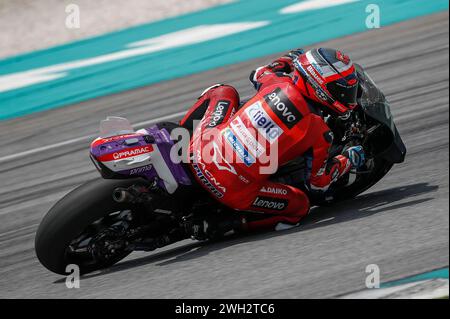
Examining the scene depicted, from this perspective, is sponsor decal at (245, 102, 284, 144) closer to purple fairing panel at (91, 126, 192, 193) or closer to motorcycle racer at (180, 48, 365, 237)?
motorcycle racer at (180, 48, 365, 237)

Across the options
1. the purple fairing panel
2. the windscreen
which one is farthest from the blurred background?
the purple fairing panel

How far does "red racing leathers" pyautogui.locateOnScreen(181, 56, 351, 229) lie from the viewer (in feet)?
19.0

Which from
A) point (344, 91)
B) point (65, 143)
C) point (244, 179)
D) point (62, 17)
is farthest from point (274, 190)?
point (62, 17)

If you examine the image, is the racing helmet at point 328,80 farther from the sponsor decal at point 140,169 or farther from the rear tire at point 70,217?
the rear tire at point 70,217

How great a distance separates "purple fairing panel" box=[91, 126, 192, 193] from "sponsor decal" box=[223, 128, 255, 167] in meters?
0.39

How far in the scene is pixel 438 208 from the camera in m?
5.96

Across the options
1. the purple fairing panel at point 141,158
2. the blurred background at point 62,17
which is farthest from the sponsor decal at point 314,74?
the blurred background at point 62,17

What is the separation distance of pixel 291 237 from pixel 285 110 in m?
0.91

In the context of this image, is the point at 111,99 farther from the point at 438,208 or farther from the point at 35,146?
the point at 438,208

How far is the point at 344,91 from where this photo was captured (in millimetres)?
5887

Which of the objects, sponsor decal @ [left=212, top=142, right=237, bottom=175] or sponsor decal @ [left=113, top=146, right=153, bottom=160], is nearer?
sponsor decal @ [left=113, top=146, right=153, bottom=160]

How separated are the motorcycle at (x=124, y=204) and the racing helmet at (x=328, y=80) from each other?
0.29 metres

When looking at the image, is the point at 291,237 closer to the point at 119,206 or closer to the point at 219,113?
the point at 219,113
